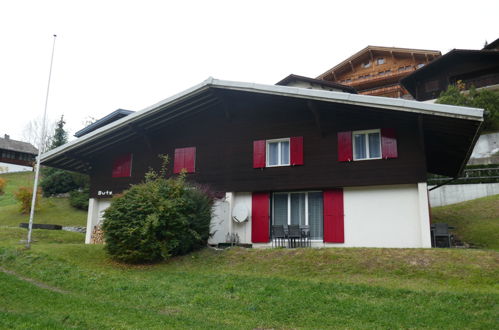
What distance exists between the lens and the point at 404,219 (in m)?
14.5

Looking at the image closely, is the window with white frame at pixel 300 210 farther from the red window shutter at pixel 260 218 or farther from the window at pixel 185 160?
the window at pixel 185 160

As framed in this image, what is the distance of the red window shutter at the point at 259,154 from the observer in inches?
663

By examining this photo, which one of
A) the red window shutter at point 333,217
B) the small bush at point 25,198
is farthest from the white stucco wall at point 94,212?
the small bush at point 25,198

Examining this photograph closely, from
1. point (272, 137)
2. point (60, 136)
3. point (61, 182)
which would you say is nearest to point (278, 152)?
point (272, 137)

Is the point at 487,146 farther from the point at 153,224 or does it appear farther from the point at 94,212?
the point at 94,212

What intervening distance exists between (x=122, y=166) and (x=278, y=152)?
750 cm

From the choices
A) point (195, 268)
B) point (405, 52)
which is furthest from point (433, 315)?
point (405, 52)

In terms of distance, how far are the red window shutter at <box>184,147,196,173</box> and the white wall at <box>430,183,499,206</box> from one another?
13412 mm

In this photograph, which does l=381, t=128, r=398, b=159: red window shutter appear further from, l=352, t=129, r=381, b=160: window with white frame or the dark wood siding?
l=352, t=129, r=381, b=160: window with white frame

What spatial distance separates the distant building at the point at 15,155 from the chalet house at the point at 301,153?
46243mm

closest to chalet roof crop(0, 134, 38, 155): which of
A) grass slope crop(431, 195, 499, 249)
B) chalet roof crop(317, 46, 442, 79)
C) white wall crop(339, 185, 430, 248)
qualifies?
chalet roof crop(317, 46, 442, 79)

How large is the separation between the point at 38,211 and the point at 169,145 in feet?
51.5

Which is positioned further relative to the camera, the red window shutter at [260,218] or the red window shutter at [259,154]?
the red window shutter at [259,154]

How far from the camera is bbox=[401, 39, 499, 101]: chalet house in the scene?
33.0 meters
